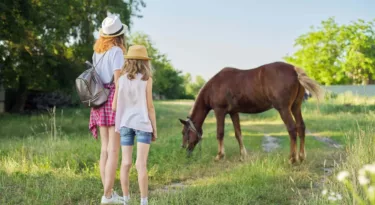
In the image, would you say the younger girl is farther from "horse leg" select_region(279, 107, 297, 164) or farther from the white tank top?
"horse leg" select_region(279, 107, 297, 164)

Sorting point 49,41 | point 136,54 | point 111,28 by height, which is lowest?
point 136,54

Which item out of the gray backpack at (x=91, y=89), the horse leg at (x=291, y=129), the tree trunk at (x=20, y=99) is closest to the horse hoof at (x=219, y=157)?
the horse leg at (x=291, y=129)

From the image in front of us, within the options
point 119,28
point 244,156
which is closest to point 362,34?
point 244,156

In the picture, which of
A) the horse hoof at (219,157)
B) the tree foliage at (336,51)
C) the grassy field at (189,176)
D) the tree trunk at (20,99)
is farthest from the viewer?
the tree foliage at (336,51)

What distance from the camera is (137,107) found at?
4.15 m

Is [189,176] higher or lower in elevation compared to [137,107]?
lower

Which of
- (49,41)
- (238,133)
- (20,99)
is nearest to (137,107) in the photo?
(238,133)

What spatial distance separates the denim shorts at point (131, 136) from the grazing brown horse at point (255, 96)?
3609 millimetres

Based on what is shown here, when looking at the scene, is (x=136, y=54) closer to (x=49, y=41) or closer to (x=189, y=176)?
(x=189, y=176)

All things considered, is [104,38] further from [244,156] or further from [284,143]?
[284,143]

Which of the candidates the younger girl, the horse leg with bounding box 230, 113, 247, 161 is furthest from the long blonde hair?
the horse leg with bounding box 230, 113, 247, 161

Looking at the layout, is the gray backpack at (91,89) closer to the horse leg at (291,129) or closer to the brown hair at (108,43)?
the brown hair at (108,43)

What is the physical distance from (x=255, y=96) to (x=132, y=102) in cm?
416

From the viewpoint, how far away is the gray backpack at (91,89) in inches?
175
